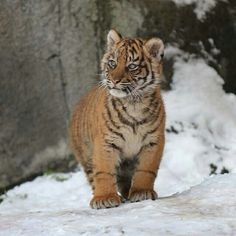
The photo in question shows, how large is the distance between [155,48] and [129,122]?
1.70 feet

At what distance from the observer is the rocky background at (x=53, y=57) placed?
7.63m

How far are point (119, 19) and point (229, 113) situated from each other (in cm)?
145

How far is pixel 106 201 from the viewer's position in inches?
185

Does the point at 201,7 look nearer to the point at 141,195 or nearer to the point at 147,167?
the point at 147,167

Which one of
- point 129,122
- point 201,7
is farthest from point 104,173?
point 201,7

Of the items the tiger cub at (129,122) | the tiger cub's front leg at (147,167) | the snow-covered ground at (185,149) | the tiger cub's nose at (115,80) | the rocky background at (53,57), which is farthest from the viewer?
the rocky background at (53,57)

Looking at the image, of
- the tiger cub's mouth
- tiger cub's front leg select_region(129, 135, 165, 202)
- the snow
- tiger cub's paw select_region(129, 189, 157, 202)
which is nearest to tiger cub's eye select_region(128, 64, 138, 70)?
the tiger cub's mouth

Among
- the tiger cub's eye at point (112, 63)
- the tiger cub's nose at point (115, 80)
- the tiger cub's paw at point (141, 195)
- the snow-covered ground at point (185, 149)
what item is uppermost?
the tiger cub's eye at point (112, 63)

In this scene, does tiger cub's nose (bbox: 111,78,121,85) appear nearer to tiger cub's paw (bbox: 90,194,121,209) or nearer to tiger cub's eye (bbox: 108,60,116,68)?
tiger cub's eye (bbox: 108,60,116,68)

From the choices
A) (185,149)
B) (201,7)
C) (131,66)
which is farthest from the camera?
(201,7)

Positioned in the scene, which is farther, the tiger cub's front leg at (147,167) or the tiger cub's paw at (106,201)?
the tiger cub's front leg at (147,167)

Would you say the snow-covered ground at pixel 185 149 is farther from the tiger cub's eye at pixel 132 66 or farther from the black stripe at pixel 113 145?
the tiger cub's eye at pixel 132 66

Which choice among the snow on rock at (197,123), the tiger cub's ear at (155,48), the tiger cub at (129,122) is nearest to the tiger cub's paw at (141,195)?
the tiger cub at (129,122)

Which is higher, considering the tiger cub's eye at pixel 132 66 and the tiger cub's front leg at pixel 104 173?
the tiger cub's eye at pixel 132 66
